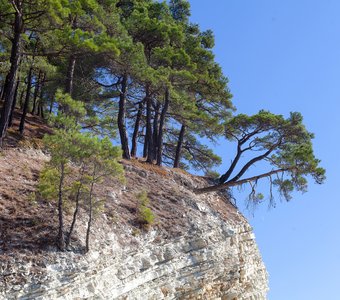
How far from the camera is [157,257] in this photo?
12.6m

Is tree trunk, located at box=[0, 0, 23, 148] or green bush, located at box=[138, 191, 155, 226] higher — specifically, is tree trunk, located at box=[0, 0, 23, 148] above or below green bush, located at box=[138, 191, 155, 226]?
above

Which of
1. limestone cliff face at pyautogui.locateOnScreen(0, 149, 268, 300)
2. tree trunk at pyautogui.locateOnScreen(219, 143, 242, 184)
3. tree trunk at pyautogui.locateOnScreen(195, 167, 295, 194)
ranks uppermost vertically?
tree trunk at pyautogui.locateOnScreen(219, 143, 242, 184)

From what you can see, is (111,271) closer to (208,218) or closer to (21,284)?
(21,284)

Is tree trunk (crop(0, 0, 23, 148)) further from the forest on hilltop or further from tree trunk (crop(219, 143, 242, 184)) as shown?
tree trunk (crop(219, 143, 242, 184))

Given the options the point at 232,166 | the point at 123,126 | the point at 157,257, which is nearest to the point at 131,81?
the point at 123,126

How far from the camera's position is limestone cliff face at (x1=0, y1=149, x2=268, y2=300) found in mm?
9398

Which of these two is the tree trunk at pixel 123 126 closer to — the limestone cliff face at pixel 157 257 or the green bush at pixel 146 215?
the limestone cliff face at pixel 157 257

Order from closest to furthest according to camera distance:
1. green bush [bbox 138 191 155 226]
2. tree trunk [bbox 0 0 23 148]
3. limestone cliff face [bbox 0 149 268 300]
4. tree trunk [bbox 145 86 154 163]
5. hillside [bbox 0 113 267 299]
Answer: limestone cliff face [bbox 0 149 268 300] → hillside [bbox 0 113 267 299] → green bush [bbox 138 191 155 226] → tree trunk [bbox 0 0 23 148] → tree trunk [bbox 145 86 154 163]

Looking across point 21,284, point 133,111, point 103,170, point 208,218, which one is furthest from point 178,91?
point 21,284

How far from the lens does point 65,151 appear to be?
10.4 metres

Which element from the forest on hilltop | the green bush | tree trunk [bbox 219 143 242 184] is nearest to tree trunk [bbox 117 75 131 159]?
the forest on hilltop

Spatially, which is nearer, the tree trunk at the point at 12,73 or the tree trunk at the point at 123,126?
the tree trunk at the point at 12,73

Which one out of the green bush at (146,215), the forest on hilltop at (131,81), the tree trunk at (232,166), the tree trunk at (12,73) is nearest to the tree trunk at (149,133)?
the forest on hilltop at (131,81)

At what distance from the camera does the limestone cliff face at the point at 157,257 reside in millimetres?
9398
